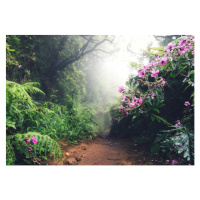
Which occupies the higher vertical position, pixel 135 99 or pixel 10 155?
pixel 135 99

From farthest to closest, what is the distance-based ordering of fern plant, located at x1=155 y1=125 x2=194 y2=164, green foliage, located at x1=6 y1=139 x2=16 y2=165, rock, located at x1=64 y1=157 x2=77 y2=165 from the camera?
rock, located at x1=64 y1=157 x2=77 y2=165 < green foliage, located at x1=6 y1=139 x2=16 y2=165 < fern plant, located at x1=155 y1=125 x2=194 y2=164

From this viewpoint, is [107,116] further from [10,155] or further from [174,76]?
[10,155]

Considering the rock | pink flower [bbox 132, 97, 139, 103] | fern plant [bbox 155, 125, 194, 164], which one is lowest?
the rock

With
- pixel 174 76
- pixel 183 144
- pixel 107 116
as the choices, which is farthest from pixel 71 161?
pixel 107 116

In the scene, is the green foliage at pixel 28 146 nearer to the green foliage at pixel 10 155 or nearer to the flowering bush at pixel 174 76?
the green foliage at pixel 10 155

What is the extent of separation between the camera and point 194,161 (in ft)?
3.88

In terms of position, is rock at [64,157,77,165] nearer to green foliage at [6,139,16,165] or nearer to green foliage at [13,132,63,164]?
green foliage at [13,132,63,164]

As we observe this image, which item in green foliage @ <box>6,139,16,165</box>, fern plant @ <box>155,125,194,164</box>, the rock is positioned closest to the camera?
fern plant @ <box>155,125,194,164</box>

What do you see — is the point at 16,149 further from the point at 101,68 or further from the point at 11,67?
the point at 101,68

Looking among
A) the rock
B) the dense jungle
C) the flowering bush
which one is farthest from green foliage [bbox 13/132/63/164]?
the flowering bush

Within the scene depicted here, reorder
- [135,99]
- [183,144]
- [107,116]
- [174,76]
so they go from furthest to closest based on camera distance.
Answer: [107,116] → [135,99] → [174,76] → [183,144]

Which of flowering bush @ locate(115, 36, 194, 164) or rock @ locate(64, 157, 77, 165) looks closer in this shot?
flowering bush @ locate(115, 36, 194, 164)
